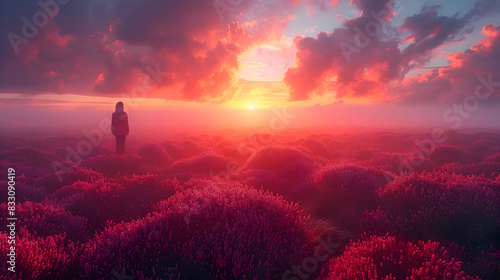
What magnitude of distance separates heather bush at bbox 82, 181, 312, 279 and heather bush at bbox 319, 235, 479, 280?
2.33ft

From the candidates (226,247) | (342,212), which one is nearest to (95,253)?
(226,247)

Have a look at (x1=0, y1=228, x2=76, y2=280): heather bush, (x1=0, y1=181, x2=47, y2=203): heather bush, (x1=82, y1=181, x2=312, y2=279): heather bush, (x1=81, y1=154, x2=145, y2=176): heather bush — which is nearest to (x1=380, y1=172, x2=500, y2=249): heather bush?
(x1=82, y1=181, x2=312, y2=279): heather bush

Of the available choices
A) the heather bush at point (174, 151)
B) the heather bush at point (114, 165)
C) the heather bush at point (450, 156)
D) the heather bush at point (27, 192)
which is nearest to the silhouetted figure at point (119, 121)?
the heather bush at point (114, 165)

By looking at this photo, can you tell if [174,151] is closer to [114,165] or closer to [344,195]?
[114,165]

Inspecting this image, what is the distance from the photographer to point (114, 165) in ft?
43.8

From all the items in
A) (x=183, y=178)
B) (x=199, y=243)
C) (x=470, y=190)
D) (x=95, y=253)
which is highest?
(x=470, y=190)

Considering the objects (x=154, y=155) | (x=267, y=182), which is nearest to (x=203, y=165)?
(x=154, y=155)

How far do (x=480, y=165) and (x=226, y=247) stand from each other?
48.7 feet

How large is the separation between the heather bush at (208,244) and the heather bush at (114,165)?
30.9 feet

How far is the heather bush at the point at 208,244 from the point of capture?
321 centimetres

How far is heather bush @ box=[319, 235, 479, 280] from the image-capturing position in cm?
289

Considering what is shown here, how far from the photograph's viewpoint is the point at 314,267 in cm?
386

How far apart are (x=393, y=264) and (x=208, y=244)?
2.46 m

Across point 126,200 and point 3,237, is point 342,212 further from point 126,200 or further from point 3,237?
point 3,237
